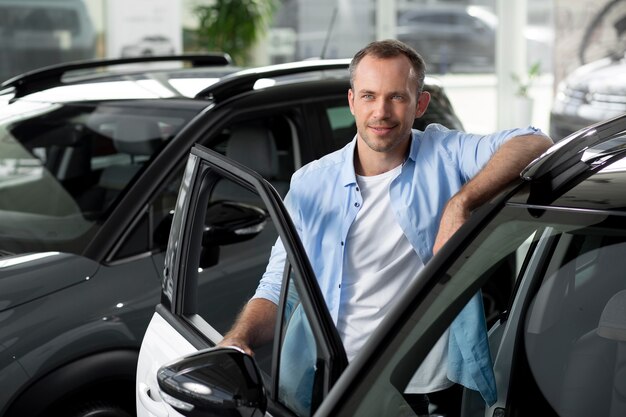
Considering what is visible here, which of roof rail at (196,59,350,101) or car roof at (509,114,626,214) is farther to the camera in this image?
roof rail at (196,59,350,101)

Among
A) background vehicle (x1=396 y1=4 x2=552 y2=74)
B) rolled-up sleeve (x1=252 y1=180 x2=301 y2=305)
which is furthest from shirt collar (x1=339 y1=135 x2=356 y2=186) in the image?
background vehicle (x1=396 y1=4 x2=552 y2=74)

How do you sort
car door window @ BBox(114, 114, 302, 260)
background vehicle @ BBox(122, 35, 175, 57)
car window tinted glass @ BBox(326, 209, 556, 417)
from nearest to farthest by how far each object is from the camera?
car window tinted glass @ BBox(326, 209, 556, 417)
car door window @ BBox(114, 114, 302, 260)
background vehicle @ BBox(122, 35, 175, 57)

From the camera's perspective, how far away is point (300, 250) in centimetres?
175

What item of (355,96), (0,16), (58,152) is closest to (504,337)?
(355,96)

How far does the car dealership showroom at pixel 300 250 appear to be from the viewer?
1.75 m

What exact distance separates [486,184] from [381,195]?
1.06ft

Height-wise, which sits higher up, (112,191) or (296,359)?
Result: (296,359)

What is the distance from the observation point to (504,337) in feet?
7.00

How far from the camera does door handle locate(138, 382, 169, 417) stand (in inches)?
86.5

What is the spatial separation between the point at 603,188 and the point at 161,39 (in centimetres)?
791

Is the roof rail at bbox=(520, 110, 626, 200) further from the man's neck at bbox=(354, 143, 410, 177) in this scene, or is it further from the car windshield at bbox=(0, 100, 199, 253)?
the car windshield at bbox=(0, 100, 199, 253)

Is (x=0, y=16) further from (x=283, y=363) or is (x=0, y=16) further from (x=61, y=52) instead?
(x=283, y=363)

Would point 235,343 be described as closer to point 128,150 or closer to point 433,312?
point 433,312

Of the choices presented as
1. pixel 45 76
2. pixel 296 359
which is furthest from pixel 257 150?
pixel 296 359
